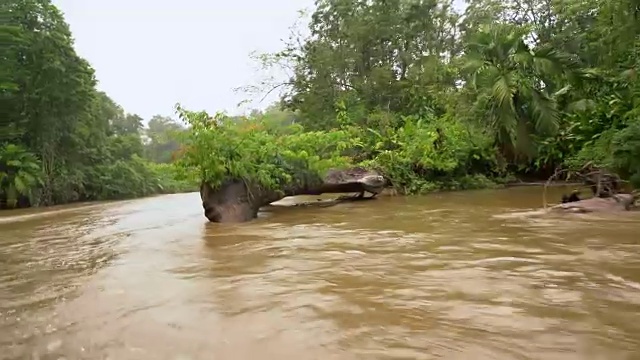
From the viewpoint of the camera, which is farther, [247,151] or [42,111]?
[42,111]

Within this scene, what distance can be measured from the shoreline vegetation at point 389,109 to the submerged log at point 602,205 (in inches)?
14.7

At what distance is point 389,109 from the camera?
1995 centimetres

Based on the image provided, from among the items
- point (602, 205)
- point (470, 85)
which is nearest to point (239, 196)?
point (602, 205)

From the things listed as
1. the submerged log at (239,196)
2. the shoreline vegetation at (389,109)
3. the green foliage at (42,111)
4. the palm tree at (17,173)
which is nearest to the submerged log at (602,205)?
the shoreline vegetation at (389,109)

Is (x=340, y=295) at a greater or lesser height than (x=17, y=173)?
lesser

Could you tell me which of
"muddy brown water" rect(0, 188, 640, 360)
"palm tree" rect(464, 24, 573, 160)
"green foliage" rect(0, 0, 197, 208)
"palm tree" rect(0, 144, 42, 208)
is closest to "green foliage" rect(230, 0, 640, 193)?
"palm tree" rect(464, 24, 573, 160)

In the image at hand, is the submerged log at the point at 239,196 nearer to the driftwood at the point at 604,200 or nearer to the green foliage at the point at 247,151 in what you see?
the green foliage at the point at 247,151

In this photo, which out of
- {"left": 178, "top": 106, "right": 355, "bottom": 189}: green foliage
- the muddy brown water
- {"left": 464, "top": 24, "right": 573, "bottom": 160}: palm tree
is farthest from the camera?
{"left": 464, "top": 24, "right": 573, "bottom": 160}: palm tree

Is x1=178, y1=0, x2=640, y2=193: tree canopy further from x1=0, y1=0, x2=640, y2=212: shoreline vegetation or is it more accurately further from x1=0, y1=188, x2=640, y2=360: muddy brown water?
x1=0, y1=188, x2=640, y2=360: muddy brown water

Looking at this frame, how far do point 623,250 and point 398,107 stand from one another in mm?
15844

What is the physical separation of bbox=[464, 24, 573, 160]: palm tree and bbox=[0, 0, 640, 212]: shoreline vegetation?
5 cm

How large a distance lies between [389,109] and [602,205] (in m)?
12.7

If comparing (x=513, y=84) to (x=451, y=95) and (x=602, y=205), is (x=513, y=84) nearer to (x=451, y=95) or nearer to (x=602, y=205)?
(x=451, y=95)

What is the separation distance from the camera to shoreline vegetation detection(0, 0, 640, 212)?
9.08m
